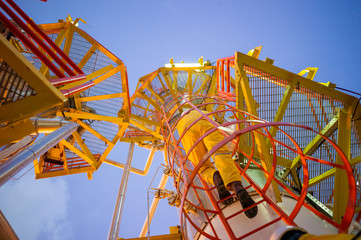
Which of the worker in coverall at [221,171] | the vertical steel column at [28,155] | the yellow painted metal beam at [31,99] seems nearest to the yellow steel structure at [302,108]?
the worker in coverall at [221,171]

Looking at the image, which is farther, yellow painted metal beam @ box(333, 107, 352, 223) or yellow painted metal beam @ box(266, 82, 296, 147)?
yellow painted metal beam @ box(266, 82, 296, 147)

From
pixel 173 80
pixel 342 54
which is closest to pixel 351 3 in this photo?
pixel 342 54

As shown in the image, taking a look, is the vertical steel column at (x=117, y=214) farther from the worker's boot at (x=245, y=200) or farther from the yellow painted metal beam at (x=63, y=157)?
the worker's boot at (x=245, y=200)

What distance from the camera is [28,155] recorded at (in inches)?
159

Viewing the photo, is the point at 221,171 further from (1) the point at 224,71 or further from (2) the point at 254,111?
(1) the point at 224,71

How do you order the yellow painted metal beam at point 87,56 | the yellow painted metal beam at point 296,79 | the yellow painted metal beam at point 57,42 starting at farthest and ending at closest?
the yellow painted metal beam at point 87,56 < the yellow painted metal beam at point 57,42 < the yellow painted metal beam at point 296,79

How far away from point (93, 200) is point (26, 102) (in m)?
95.6

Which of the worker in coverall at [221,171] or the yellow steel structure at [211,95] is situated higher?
the yellow steel structure at [211,95]

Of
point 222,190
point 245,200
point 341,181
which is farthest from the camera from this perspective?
point 341,181

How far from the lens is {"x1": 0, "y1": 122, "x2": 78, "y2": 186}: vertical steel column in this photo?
346 cm

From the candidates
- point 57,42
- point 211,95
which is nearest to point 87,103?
point 57,42

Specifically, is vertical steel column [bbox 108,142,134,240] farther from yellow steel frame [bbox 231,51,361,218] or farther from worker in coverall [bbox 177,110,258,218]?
yellow steel frame [bbox 231,51,361,218]

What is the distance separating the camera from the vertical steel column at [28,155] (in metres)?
3.46

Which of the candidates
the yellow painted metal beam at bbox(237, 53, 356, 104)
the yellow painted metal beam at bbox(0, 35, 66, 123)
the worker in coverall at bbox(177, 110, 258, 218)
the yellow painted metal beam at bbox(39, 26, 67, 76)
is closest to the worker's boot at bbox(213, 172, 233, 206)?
the worker in coverall at bbox(177, 110, 258, 218)
